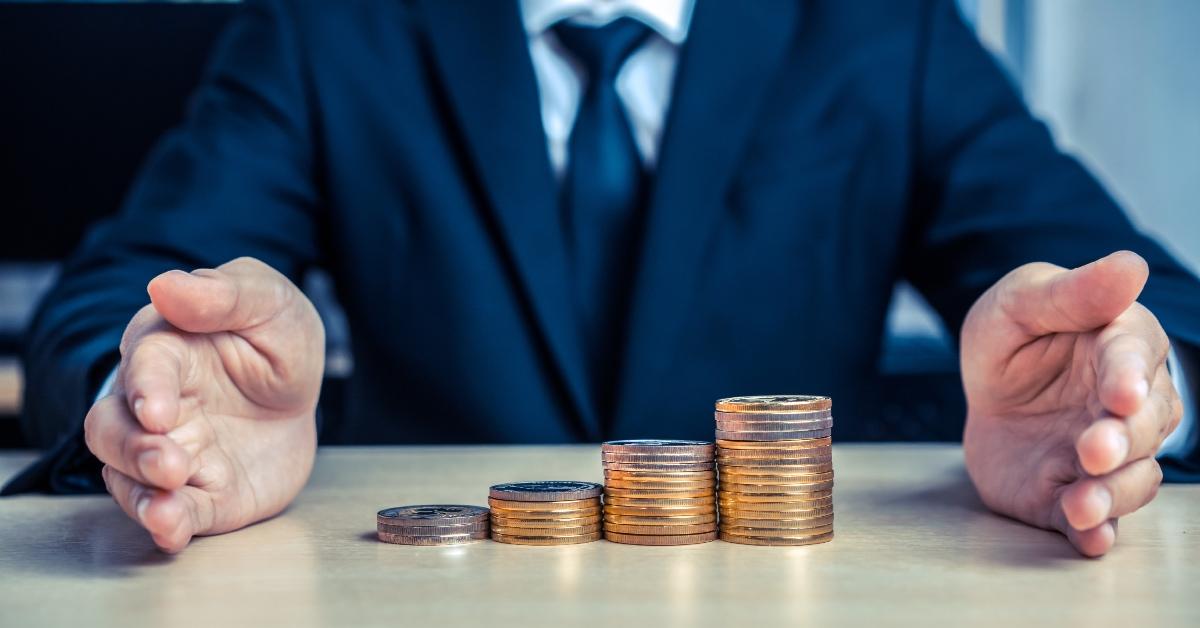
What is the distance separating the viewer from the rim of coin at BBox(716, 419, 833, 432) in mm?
828

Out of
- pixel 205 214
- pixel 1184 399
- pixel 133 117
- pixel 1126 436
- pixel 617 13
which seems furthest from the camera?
pixel 133 117

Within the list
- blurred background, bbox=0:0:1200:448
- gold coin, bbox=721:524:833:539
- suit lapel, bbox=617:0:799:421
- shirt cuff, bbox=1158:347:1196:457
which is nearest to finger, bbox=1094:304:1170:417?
gold coin, bbox=721:524:833:539

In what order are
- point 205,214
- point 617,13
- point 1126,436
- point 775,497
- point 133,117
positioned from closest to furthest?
point 1126,436, point 775,497, point 205,214, point 617,13, point 133,117

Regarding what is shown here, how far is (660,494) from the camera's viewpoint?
2.69 feet

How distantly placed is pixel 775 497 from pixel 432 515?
0.26 meters

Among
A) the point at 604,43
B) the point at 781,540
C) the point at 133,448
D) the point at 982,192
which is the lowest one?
the point at 781,540

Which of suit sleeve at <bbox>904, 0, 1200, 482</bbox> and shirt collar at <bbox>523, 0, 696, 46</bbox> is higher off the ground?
shirt collar at <bbox>523, 0, 696, 46</bbox>

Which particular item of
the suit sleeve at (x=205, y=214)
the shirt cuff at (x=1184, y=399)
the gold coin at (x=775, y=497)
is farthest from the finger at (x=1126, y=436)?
the suit sleeve at (x=205, y=214)

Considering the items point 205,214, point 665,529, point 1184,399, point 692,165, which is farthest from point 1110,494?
point 205,214

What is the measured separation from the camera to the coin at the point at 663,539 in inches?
32.1

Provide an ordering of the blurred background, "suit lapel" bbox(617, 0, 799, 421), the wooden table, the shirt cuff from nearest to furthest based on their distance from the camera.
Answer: the wooden table → the shirt cuff → "suit lapel" bbox(617, 0, 799, 421) → the blurred background

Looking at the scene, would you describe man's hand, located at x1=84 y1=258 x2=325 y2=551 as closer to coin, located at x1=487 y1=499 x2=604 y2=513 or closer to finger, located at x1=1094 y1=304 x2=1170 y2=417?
coin, located at x1=487 y1=499 x2=604 y2=513

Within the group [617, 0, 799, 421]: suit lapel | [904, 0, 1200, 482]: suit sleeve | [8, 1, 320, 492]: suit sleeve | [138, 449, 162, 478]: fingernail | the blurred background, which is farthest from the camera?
the blurred background

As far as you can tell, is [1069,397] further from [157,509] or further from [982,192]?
[982,192]
